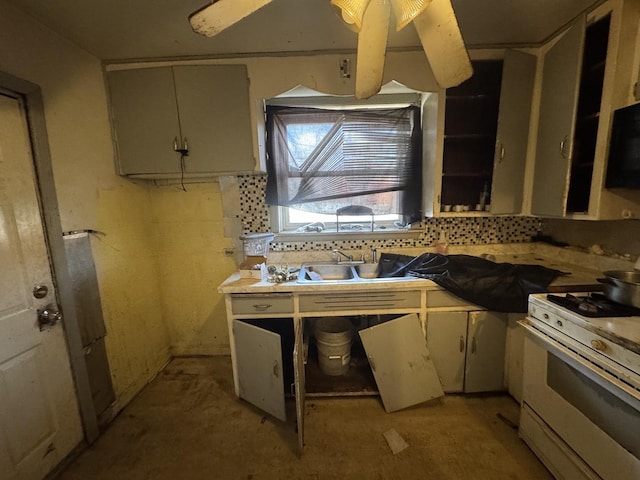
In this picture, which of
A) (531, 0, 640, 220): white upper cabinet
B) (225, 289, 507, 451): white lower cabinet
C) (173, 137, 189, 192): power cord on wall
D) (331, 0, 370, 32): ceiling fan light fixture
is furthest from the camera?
(173, 137, 189, 192): power cord on wall

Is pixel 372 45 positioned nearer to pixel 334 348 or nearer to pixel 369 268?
pixel 369 268

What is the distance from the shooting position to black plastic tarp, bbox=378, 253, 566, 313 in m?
1.54

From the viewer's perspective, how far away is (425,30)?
86cm

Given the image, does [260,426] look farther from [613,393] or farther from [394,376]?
[613,393]

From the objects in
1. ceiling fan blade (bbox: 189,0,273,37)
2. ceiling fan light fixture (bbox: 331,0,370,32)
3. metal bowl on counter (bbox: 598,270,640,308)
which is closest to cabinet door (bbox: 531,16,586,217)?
metal bowl on counter (bbox: 598,270,640,308)

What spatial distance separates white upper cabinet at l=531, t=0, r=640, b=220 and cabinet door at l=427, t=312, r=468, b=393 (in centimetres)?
90

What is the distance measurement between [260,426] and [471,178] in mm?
2255

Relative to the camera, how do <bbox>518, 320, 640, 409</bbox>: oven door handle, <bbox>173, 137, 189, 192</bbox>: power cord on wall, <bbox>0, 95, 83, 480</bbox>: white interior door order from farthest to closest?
<bbox>173, 137, 189, 192</bbox>: power cord on wall, <bbox>0, 95, 83, 480</bbox>: white interior door, <bbox>518, 320, 640, 409</bbox>: oven door handle

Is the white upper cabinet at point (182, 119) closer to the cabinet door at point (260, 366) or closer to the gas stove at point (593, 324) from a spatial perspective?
the cabinet door at point (260, 366)

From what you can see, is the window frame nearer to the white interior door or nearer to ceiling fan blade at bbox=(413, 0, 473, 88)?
ceiling fan blade at bbox=(413, 0, 473, 88)

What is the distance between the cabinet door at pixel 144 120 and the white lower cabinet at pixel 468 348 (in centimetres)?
205

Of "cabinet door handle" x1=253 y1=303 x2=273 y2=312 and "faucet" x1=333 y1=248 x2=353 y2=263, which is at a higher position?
"faucet" x1=333 y1=248 x2=353 y2=263

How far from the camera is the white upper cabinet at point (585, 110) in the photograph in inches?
51.4

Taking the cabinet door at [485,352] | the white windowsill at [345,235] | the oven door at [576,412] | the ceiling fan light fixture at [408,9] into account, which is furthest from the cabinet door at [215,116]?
the oven door at [576,412]
